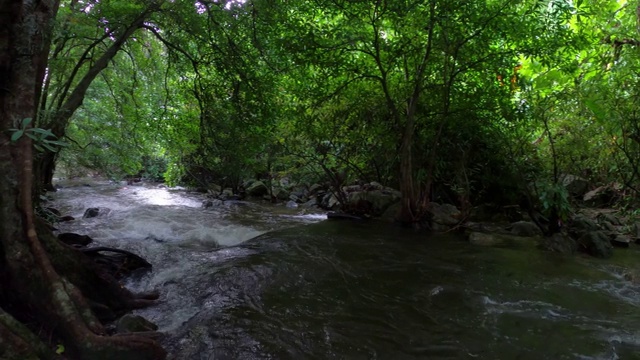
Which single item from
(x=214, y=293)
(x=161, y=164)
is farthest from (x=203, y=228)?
(x=161, y=164)

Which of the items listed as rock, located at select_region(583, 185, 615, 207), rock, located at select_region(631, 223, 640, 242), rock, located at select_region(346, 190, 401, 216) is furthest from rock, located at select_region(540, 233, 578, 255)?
rock, located at select_region(583, 185, 615, 207)

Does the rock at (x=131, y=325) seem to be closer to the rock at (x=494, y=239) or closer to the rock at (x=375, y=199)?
the rock at (x=494, y=239)

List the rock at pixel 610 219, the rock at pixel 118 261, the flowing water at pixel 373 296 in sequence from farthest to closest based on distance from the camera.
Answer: the rock at pixel 610 219 < the rock at pixel 118 261 < the flowing water at pixel 373 296

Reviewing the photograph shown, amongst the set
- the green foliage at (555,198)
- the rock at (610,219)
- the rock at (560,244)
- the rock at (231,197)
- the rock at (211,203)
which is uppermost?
the green foliage at (555,198)

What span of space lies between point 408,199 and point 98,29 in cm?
877

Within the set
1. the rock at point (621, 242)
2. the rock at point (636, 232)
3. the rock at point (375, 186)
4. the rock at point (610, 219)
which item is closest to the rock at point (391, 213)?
the rock at point (375, 186)

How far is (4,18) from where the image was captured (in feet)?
11.1

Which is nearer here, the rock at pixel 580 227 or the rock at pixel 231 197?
the rock at pixel 580 227

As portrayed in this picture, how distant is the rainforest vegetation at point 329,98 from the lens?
131 inches

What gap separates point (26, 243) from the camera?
325 cm

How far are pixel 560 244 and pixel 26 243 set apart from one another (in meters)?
9.53

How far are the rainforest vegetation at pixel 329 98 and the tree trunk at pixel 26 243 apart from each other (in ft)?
0.04

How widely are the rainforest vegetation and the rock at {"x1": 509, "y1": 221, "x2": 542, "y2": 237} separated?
657 mm

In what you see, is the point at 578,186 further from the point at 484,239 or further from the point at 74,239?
the point at 74,239
